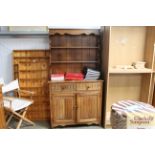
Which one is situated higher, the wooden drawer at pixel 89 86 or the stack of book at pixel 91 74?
the stack of book at pixel 91 74

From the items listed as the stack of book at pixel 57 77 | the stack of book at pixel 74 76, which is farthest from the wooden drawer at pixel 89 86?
the stack of book at pixel 57 77

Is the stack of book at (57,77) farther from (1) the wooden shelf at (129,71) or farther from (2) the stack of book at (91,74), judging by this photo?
(1) the wooden shelf at (129,71)

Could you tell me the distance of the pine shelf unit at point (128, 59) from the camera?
8.58 feet

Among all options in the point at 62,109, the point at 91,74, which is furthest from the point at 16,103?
the point at 91,74

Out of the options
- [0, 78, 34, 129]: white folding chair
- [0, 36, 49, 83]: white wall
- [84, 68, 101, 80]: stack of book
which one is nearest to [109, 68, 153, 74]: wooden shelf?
[84, 68, 101, 80]: stack of book

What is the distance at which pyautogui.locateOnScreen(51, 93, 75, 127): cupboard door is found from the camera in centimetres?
257

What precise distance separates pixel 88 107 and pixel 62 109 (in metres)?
0.38

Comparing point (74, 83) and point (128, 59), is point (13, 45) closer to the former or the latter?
point (74, 83)

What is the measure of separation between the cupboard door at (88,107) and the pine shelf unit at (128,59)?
0.12 m

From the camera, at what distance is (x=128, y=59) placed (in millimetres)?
2803

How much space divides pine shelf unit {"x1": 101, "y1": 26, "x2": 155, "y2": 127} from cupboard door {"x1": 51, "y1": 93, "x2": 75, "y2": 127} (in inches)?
19.8

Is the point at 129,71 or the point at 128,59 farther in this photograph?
the point at 128,59
